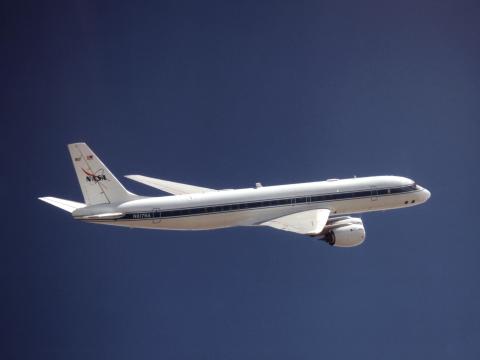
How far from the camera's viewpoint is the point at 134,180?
54531mm

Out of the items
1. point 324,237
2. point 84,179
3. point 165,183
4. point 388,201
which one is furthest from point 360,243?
point 84,179

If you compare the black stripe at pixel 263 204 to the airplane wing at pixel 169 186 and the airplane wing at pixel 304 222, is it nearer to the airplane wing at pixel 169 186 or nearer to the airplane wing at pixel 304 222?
the airplane wing at pixel 304 222

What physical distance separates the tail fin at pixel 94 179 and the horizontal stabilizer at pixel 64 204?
2.71 ft

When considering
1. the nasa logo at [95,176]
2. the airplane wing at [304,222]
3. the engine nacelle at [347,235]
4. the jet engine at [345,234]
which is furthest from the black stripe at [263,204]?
the nasa logo at [95,176]

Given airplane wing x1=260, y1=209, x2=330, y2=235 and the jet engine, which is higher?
airplane wing x1=260, y1=209, x2=330, y2=235

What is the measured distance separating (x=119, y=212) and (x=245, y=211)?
33.0 ft

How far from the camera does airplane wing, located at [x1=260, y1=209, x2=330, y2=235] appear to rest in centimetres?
4490

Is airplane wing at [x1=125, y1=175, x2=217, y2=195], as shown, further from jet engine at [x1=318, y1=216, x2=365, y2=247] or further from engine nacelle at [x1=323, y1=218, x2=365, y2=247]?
engine nacelle at [x1=323, y1=218, x2=365, y2=247]

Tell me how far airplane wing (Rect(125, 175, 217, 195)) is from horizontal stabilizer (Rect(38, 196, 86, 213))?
9681mm

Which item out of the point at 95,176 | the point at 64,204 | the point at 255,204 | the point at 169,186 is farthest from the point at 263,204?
the point at 64,204

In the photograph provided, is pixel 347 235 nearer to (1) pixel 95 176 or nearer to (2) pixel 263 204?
(2) pixel 263 204

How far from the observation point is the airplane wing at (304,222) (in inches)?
1768

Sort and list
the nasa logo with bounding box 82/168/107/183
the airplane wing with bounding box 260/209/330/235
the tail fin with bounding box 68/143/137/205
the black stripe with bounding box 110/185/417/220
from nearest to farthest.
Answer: the tail fin with bounding box 68/143/137/205, the nasa logo with bounding box 82/168/107/183, the airplane wing with bounding box 260/209/330/235, the black stripe with bounding box 110/185/417/220

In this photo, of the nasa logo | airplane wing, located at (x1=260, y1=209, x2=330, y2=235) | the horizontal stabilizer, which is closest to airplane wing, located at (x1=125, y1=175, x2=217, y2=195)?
airplane wing, located at (x1=260, y1=209, x2=330, y2=235)
